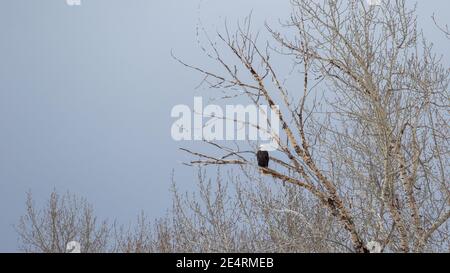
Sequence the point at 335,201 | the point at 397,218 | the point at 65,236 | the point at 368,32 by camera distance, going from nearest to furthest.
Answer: the point at 335,201 < the point at 397,218 < the point at 368,32 < the point at 65,236

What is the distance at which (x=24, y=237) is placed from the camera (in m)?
18.1

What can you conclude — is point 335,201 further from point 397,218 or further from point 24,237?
point 24,237
